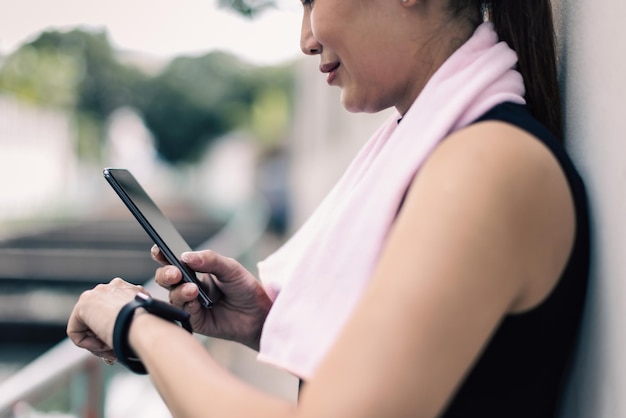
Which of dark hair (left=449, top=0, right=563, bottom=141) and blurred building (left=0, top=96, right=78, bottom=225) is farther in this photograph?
blurred building (left=0, top=96, right=78, bottom=225)

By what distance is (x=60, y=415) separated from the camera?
8.14 ft

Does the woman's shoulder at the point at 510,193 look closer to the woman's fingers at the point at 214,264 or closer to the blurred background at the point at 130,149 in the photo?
the woman's fingers at the point at 214,264

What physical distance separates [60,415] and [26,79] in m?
29.8

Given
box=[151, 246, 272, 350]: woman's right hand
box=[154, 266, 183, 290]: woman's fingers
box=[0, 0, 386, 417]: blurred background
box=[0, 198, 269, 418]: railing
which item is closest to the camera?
box=[154, 266, 183, 290]: woman's fingers

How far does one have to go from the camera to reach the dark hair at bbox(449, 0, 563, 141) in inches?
51.1

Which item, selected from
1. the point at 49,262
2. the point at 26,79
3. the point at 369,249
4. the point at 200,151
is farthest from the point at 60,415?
the point at 200,151

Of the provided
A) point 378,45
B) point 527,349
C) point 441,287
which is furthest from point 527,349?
point 378,45

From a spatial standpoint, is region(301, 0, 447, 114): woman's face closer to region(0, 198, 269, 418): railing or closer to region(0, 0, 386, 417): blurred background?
region(0, 0, 386, 417): blurred background

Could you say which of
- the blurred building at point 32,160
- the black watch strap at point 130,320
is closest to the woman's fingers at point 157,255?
the black watch strap at point 130,320

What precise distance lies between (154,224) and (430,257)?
2.42ft

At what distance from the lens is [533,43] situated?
4.27 ft

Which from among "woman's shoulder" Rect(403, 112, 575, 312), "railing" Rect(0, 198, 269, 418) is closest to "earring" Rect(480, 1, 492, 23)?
"woman's shoulder" Rect(403, 112, 575, 312)

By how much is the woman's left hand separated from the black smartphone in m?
0.16

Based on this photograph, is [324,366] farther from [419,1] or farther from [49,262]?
[49,262]
